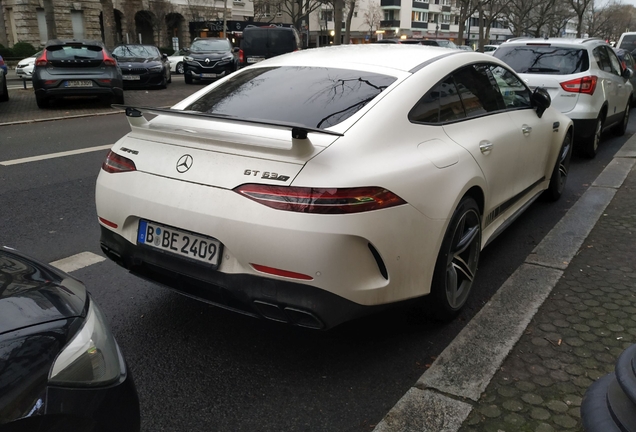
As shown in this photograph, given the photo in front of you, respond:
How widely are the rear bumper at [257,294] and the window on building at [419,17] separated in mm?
93855

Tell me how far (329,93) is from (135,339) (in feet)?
5.83

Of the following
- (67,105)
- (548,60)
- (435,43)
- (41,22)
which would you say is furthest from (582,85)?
(41,22)

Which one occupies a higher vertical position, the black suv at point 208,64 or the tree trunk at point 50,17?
the tree trunk at point 50,17

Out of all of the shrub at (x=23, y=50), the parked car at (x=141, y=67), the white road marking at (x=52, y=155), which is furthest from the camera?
the shrub at (x=23, y=50)

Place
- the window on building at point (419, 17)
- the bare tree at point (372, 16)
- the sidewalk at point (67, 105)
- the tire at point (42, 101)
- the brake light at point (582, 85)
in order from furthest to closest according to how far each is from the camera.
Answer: the window on building at point (419, 17), the bare tree at point (372, 16), the tire at point (42, 101), the sidewalk at point (67, 105), the brake light at point (582, 85)

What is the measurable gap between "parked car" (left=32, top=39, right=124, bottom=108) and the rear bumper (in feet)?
37.3

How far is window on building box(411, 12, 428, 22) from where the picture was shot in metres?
90.6

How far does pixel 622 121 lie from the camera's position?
10703mm

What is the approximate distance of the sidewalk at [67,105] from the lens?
12.1 meters

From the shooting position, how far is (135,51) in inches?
739

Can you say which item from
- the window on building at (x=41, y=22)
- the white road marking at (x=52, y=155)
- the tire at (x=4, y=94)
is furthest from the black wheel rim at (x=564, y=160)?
the window on building at (x=41, y=22)

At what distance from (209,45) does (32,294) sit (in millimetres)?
20922

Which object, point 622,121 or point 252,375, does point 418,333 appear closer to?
point 252,375

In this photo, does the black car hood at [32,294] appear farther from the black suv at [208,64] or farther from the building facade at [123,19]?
the building facade at [123,19]
